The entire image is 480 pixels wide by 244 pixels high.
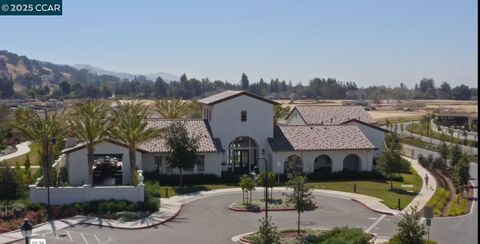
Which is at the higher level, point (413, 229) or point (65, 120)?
point (65, 120)

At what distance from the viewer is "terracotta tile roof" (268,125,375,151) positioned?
5083 cm

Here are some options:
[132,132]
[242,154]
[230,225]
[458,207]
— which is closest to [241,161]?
[242,154]

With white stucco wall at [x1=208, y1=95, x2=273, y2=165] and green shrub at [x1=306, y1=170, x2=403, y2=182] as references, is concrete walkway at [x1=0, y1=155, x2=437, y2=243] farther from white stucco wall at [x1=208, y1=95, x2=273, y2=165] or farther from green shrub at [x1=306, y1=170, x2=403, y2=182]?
white stucco wall at [x1=208, y1=95, x2=273, y2=165]

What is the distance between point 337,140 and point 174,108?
21.1 meters

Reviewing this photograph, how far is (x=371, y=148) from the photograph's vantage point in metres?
51.6

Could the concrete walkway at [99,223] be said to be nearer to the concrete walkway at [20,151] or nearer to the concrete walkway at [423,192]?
the concrete walkway at [423,192]

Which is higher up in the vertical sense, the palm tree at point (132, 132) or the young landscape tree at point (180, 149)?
the palm tree at point (132, 132)

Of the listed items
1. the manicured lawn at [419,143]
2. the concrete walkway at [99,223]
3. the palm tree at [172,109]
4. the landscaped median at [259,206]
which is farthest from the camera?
the manicured lawn at [419,143]

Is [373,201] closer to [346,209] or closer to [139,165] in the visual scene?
[346,209]

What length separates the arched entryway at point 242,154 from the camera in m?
51.4

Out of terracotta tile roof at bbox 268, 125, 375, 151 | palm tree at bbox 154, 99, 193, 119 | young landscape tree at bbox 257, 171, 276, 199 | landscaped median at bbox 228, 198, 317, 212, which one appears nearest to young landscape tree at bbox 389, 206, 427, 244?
landscaped median at bbox 228, 198, 317, 212

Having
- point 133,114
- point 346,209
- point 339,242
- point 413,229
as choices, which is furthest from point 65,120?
point 413,229

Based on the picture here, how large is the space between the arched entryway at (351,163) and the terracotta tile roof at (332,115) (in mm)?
12566

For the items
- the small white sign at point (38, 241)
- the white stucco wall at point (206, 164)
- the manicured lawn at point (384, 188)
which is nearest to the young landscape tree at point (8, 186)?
the small white sign at point (38, 241)
